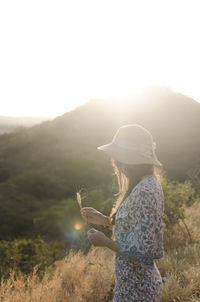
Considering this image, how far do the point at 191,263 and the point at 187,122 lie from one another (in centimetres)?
2665

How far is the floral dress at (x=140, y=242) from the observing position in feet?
5.75

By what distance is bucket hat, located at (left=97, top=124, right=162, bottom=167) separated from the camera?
1.94 metres

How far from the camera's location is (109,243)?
6.20ft

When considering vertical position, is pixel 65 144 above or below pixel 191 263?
below

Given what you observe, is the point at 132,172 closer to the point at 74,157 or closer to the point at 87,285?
the point at 87,285

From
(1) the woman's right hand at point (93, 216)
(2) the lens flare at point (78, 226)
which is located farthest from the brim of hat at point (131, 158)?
(2) the lens flare at point (78, 226)

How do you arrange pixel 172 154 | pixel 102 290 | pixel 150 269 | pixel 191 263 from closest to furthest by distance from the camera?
pixel 150 269 → pixel 102 290 → pixel 191 263 → pixel 172 154

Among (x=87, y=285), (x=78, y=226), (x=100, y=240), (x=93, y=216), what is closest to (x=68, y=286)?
(x=87, y=285)

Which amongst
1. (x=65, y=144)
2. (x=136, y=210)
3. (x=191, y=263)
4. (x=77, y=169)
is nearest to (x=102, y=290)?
(x=191, y=263)

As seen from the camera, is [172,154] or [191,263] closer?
[191,263]

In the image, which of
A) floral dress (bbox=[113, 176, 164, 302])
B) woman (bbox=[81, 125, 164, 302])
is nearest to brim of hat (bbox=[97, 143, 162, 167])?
woman (bbox=[81, 125, 164, 302])

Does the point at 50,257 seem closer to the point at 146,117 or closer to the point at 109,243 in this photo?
the point at 109,243

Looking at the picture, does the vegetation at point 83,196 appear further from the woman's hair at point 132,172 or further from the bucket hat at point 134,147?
the bucket hat at point 134,147

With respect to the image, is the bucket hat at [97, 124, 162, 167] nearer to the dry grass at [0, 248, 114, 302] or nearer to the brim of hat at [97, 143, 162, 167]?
the brim of hat at [97, 143, 162, 167]
